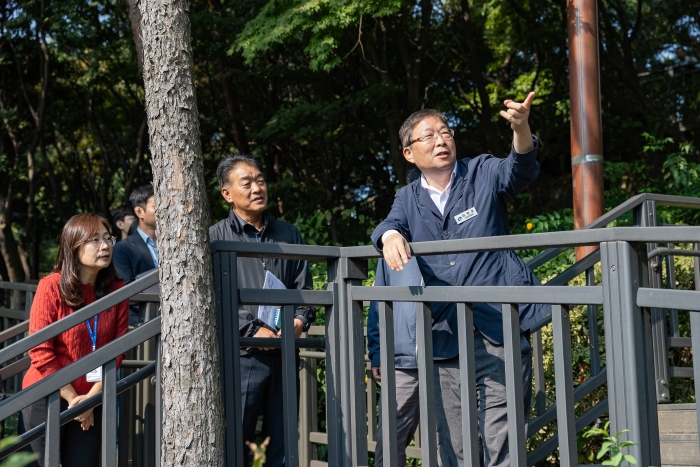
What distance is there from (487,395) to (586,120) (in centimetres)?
284

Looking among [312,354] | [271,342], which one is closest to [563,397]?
[271,342]

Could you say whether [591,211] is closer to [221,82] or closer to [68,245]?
[68,245]

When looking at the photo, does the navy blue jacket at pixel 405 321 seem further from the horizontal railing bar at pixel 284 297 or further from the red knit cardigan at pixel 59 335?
the red knit cardigan at pixel 59 335

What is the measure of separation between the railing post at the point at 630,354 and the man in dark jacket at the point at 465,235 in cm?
72

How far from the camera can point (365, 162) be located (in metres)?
12.9

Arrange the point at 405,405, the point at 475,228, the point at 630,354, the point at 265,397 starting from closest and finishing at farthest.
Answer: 1. the point at 630,354
2. the point at 475,228
3. the point at 405,405
4. the point at 265,397

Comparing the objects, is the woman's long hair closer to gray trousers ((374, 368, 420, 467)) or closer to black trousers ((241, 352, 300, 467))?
black trousers ((241, 352, 300, 467))

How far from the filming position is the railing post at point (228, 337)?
3.22 meters

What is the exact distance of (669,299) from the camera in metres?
2.35

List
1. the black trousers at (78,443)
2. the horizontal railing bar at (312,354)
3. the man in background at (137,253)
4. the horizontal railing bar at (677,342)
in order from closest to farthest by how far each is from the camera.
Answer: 1. the black trousers at (78,443)
2. the horizontal railing bar at (677,342)
3. the horizontal railing bar at (312,354)
4. the man in background at (137,253)

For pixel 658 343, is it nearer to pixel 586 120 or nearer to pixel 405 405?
pixel 586 120

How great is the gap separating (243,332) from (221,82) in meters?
9.23

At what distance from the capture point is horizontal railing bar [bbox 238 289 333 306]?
10.7 feet

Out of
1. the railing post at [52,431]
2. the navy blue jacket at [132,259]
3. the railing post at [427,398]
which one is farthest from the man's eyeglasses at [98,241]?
the navy blue jacket at [132,259]
